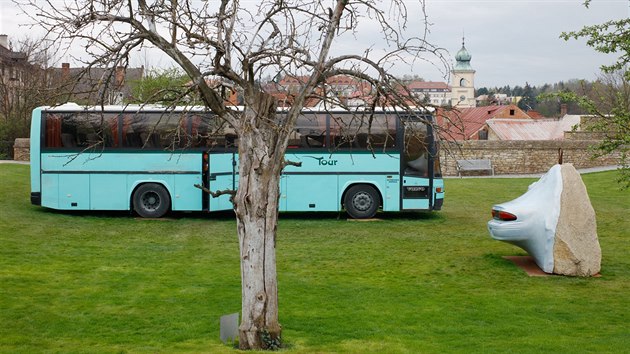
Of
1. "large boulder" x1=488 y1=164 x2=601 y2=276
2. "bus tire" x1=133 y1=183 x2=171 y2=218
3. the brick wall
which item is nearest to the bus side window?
"bus tire" x1=133 y1=183 x2=171 y2=218

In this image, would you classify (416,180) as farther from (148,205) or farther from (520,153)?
(520,153)

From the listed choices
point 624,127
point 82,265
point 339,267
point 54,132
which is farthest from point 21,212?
point 624,127

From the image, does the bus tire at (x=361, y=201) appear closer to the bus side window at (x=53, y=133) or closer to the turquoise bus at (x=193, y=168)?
the turquoise bus at (x=193, y=168)

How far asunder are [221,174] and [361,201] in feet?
11.6

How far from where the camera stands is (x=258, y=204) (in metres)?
8.60

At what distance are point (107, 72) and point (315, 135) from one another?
12896 mm

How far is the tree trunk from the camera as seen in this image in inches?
339

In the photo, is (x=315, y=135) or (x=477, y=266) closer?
(x=477, y=266)

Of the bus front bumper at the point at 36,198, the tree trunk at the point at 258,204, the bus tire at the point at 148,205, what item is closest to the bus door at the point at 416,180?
the bus tire at the point at 148,205

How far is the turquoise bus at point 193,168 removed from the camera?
20922mm

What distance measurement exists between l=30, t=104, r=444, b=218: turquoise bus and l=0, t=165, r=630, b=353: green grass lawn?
0.71 m

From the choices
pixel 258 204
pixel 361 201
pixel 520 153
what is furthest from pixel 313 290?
pixel 520 153

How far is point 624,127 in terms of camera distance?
38.3ft

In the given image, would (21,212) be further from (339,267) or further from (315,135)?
(339,267)
